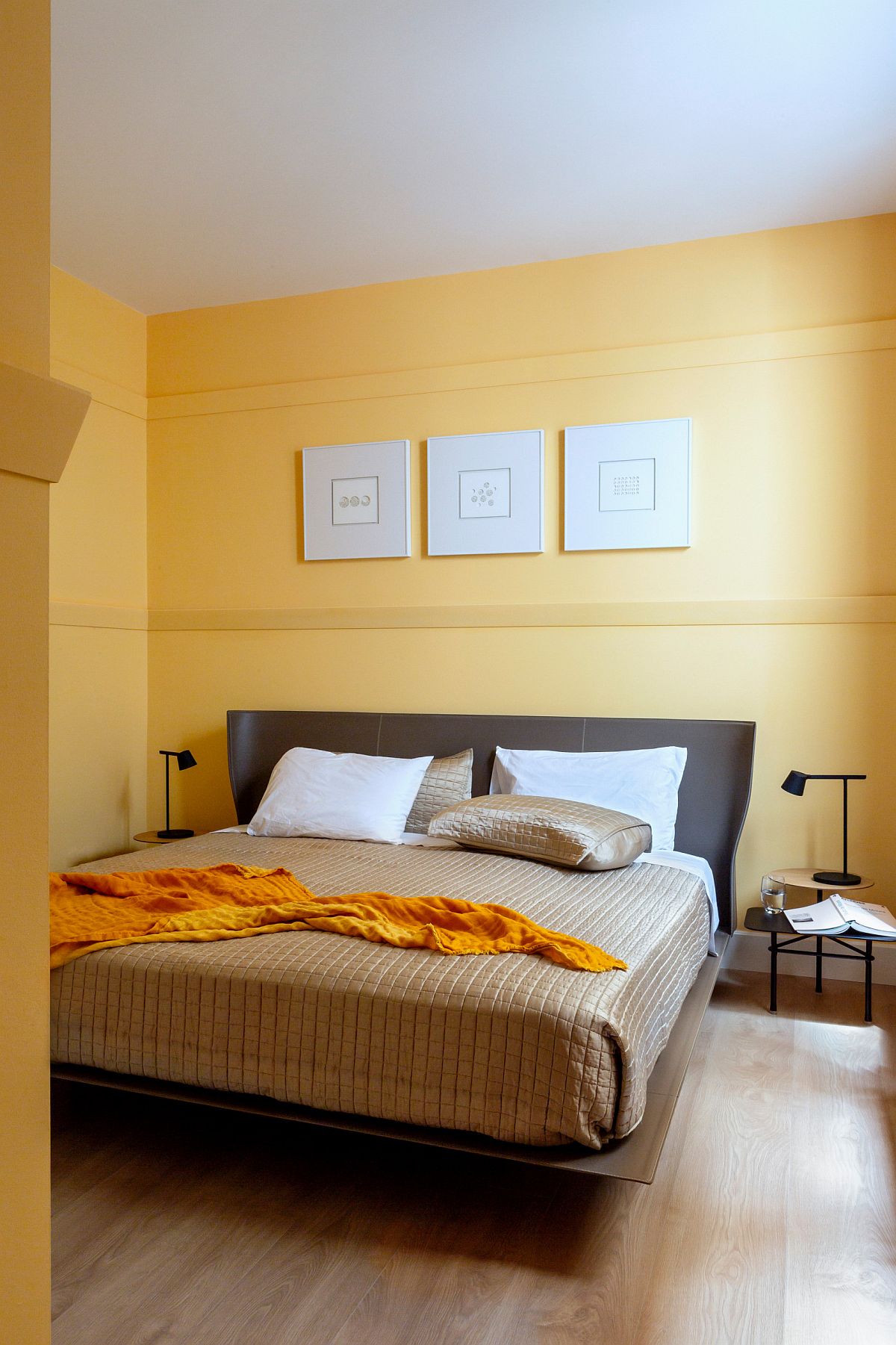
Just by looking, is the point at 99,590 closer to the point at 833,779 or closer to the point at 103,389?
the point at 103,389

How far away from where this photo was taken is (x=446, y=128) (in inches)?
127

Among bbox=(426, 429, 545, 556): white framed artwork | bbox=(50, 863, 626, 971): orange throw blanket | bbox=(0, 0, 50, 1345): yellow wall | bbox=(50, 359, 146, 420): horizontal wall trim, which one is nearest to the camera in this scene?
bbox=(0, 0, 50, 1345): yellow wall

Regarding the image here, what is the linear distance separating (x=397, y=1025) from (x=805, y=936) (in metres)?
1.83

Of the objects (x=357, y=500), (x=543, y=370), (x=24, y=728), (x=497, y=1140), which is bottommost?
(x=497, y=1140)

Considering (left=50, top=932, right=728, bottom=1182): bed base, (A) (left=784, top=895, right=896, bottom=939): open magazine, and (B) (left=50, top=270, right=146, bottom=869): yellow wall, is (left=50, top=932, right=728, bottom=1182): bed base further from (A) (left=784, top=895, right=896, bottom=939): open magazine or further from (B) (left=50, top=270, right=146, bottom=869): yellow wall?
(B) (left=50, top=270, right=146, bottom=869): yellow wall

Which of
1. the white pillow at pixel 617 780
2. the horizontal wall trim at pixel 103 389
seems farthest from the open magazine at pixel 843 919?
the horizontal wall trim at pixel 103 389

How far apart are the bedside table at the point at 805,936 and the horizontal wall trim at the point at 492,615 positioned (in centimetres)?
100

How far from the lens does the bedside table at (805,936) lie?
330cm

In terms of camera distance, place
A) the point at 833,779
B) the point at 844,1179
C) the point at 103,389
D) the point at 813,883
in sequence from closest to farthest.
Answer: the point at 844,1179 → the point at 813,883 → the point at 833,779 → the point at 103,389

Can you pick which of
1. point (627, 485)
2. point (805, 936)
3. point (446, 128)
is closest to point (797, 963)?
point (805, 936)

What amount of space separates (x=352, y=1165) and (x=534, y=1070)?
651mm

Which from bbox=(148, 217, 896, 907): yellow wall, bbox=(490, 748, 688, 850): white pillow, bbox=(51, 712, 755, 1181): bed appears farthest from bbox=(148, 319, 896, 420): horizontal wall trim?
bbox=(51, 712, 755, 1181): bed

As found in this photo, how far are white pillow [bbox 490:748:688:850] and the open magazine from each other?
55 centimetres

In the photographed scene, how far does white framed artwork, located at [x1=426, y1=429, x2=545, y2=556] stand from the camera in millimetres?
4227
